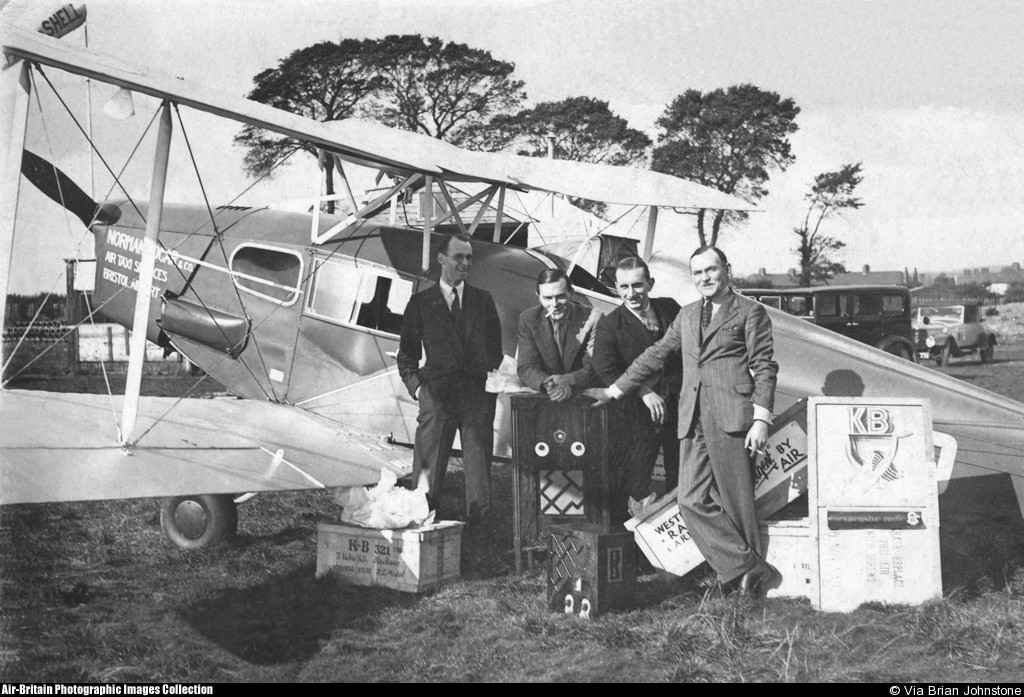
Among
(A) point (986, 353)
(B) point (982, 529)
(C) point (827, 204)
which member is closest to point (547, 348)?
(C) point (827, 204)

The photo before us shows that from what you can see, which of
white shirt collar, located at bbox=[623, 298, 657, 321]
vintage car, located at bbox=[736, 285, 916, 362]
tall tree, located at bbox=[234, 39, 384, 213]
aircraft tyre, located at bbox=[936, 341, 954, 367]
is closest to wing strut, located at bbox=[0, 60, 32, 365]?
tall tree, located at bbox=[234, 39, 384, 213]

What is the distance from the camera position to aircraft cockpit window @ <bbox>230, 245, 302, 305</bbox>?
5.89m

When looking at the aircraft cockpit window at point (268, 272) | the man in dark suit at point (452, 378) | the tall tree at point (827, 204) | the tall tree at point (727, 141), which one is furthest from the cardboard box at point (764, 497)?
the aircraft cockpit window at point (268, 272)

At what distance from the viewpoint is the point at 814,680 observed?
3.29 metres

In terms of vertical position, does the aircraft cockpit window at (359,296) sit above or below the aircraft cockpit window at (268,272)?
below

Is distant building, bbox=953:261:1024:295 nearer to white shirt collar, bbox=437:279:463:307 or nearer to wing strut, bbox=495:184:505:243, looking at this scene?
wing strut, bbox=495:184:505:243

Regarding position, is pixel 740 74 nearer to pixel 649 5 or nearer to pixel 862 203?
pixel 649 5

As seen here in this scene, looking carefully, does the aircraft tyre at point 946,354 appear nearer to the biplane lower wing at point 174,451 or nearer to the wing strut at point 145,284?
the biplane lower wing at point 174,451

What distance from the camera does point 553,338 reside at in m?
4.83

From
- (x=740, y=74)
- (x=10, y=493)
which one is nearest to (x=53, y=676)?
(x=10, y=493)

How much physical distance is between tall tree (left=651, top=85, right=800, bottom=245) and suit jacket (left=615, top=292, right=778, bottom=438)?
1.76 m

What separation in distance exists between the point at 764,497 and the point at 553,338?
4.77ft

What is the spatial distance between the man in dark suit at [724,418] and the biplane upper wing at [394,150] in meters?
1.20

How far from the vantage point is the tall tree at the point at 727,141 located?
19.0 feet
